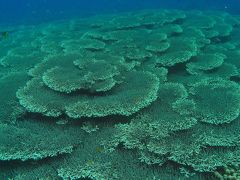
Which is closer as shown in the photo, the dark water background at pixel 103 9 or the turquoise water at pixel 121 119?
the turquoise water at pixel 121 119

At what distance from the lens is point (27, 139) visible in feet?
17.6

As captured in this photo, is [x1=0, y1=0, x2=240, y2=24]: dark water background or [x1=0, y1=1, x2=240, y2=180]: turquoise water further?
[x1=0, y1=0, x2=240, y2=24]: dark water background

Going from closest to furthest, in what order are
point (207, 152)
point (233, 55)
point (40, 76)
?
point (207, 152) → point (40, 76) → point (233, 55)

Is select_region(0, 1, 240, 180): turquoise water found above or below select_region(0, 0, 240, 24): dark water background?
above

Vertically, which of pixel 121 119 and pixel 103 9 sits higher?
pixel 121 119

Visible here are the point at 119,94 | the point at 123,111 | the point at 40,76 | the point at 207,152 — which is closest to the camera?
the point at 207,152

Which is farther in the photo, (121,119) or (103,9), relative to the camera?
(103,9)

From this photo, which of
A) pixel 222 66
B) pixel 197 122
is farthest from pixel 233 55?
pixel 197 122

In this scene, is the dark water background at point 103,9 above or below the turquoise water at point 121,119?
below

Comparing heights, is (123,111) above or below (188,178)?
above

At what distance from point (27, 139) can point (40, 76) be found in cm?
217

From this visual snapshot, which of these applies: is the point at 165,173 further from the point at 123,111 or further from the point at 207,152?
the point at 123,111

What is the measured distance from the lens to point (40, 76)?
23.4 feet

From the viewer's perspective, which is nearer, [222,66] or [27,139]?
[27,139]
